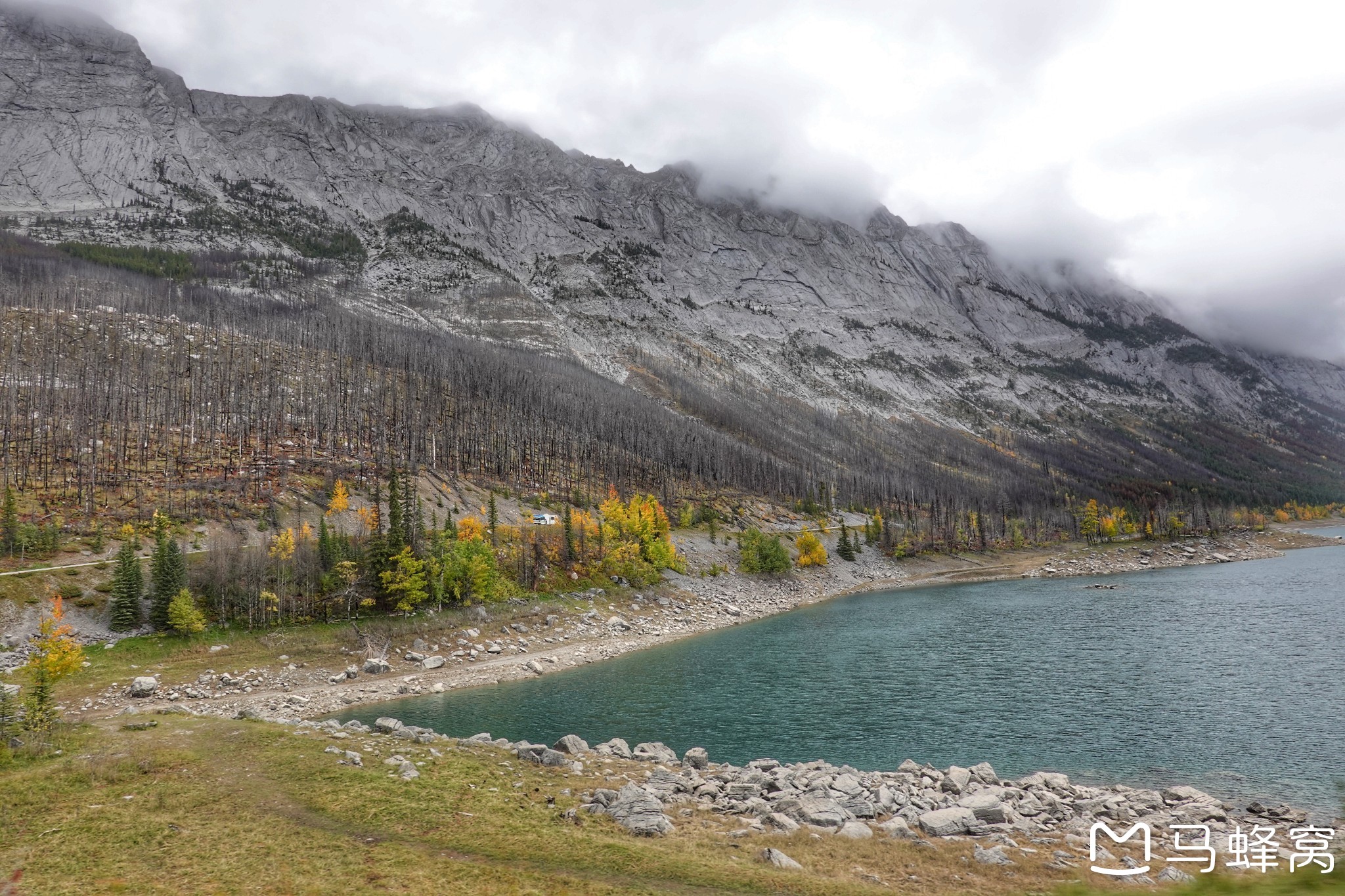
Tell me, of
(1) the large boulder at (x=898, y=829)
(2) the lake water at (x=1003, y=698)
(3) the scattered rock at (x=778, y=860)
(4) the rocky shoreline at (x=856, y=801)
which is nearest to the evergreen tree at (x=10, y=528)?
(2) the lake water at (x=1003, y=698)

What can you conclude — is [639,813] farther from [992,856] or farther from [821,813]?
[992,856]

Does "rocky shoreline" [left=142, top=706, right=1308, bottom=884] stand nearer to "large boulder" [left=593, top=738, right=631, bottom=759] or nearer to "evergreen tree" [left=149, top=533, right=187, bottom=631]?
"large boulder" [left=593, top=738, right=631, bottom=759]

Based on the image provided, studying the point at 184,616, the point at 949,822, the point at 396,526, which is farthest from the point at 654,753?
the point at 396,526

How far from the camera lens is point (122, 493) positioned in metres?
72.8

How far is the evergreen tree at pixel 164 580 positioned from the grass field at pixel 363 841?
98.2 ft

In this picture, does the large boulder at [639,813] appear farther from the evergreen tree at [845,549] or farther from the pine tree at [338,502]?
the evergreen tree at [845,549]

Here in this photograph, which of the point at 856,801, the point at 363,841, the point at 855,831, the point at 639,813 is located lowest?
the point at 856,801

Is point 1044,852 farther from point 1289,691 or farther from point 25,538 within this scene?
point 25,538

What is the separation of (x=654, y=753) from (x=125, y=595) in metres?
46.5

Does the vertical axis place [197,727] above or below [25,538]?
below

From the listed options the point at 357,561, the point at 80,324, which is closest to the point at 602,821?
the point at 357,561

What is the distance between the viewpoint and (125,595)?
49188 mm

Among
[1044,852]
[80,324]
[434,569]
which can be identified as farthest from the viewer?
[80,324]

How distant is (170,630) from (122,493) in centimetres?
3499
